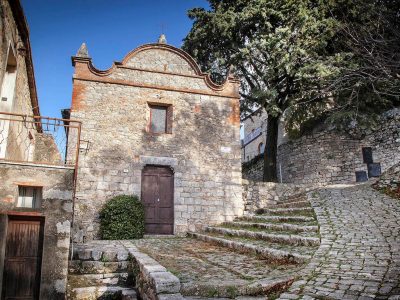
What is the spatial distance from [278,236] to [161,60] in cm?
801

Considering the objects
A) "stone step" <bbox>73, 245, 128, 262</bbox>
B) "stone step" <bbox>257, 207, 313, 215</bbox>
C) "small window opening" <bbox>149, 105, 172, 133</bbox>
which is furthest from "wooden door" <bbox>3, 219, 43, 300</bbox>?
"stone step" <bbox>257, 207, 313, 215</bbox>

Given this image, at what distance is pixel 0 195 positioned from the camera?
5.62 m

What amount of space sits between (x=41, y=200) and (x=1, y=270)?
4.27ft

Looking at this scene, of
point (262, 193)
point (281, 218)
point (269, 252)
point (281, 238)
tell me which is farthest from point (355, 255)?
point (262, 193)

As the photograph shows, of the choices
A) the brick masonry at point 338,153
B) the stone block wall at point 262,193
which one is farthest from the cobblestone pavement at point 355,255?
the brick masonry at point 338,153

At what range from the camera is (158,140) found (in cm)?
1147

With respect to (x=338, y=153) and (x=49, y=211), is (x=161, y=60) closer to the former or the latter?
(x=49, y=211)

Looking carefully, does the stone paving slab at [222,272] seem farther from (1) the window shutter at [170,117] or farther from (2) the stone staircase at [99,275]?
(1) the window shutter at [170,117]

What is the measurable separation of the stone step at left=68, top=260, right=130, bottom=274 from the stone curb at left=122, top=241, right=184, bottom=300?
38.1 inches

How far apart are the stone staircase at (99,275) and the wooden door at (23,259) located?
25.9 inches

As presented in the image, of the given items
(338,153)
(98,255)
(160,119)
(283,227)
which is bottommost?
(98,255)

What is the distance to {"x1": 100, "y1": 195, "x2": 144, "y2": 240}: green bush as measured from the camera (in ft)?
32.0

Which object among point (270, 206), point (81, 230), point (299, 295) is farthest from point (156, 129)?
point (299, 295)

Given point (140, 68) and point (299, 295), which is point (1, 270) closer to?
point (299, 295)
